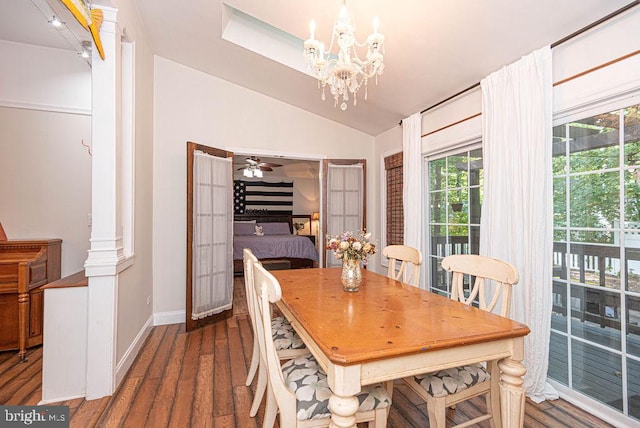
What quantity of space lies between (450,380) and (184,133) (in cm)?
358

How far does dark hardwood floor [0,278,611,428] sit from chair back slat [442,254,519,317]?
0.77m

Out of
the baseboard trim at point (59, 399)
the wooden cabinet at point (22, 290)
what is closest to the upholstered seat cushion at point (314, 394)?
the baseboard trim at point (59, 399)

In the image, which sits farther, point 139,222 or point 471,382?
point 139,222

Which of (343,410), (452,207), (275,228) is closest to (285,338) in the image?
(343,410)

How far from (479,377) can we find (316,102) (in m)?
3.31

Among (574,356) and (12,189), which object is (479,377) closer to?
(574,356)

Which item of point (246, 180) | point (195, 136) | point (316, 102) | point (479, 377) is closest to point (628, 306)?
point (479, 377)

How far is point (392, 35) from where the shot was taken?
7.87 feet

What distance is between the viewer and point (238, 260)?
5.75 metres

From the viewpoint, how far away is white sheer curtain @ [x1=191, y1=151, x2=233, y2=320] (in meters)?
3.33

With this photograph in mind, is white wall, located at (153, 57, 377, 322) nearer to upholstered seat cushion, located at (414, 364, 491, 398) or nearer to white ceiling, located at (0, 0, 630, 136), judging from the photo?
white ceiling, located at (0, 0, 630, 136)

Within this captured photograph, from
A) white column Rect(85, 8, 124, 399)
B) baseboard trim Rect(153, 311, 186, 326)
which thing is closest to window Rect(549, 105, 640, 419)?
white column Rect(85, 8, 124, 399)

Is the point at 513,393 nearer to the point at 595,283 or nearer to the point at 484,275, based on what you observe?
the point at 484,275

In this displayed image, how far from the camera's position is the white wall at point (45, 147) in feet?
9.80
